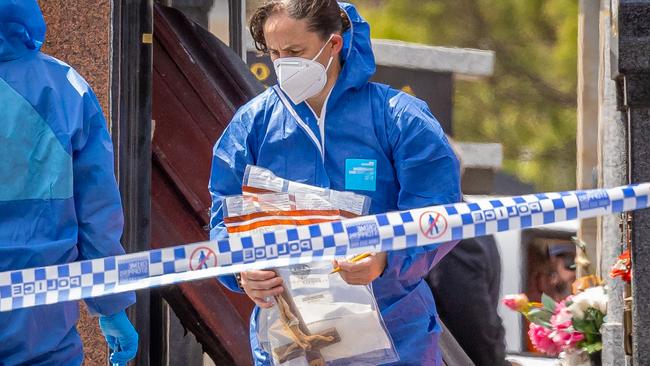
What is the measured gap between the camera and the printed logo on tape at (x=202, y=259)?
3.70 m

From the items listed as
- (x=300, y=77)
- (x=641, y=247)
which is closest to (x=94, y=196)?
(x=300, y=77)

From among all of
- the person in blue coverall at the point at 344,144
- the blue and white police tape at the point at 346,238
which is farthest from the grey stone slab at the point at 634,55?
the blue and white police tape at the point at 346,238

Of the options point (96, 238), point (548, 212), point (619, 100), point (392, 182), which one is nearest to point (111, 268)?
point (96, 238)

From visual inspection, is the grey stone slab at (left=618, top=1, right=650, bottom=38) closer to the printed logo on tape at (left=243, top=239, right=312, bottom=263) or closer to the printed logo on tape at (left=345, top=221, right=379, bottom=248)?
the printed logo on tape at (left=345, top=221, right=379, bottom=248)

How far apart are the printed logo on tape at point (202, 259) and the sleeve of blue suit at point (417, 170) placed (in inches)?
18.2

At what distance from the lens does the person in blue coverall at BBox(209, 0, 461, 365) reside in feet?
12.3

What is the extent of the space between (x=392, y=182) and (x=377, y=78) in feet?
17.6

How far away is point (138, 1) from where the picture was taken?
5961 mm

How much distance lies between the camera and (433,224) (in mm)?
3574

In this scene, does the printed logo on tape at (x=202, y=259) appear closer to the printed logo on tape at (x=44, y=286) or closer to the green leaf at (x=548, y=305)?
the printed logo on tape at (x=44, y=286)

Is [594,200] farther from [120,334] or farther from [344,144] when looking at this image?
[120,334]

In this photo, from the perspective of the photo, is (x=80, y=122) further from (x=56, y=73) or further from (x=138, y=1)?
(x=138, y=1)

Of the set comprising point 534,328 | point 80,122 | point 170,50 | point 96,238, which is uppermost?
point 170,50

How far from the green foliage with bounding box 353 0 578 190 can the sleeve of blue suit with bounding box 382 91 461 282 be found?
8.38 meters
